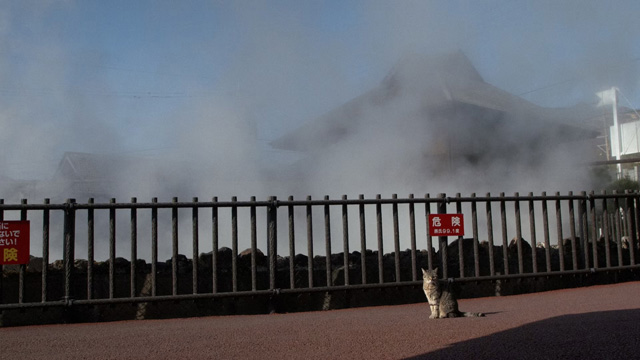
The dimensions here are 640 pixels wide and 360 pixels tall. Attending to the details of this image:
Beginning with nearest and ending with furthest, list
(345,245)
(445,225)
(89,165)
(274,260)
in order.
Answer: (274,260), (345,245), (445,225), (89,165)

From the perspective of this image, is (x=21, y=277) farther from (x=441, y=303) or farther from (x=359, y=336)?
(x=441, y=303)

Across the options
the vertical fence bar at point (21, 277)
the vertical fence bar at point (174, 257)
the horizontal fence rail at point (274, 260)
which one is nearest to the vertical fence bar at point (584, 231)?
the horizontal fence rail at point (274, 260)

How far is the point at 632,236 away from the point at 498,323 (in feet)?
14.4

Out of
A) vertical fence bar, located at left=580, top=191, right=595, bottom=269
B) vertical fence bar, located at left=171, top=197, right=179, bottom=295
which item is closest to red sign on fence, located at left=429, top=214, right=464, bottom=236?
vertical fence bar, located at left=580, top=191, right=595, bottom=269

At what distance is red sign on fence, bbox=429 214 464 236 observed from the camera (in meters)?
6.77

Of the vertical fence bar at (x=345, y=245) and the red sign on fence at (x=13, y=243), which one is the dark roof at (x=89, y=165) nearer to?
the red sign on fence at (x=13, y=243)

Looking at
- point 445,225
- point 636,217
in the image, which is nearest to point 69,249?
point 445,225

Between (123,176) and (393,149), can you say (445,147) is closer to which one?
(393,149)

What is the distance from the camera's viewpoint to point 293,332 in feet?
15.0

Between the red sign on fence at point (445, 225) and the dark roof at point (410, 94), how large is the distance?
13.8ft

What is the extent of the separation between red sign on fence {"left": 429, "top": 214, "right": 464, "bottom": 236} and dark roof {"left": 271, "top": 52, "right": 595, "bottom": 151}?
419 cm

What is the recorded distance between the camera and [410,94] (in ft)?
36.0

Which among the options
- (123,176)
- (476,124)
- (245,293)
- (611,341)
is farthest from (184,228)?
(611,341)

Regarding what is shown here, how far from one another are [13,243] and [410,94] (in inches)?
280
